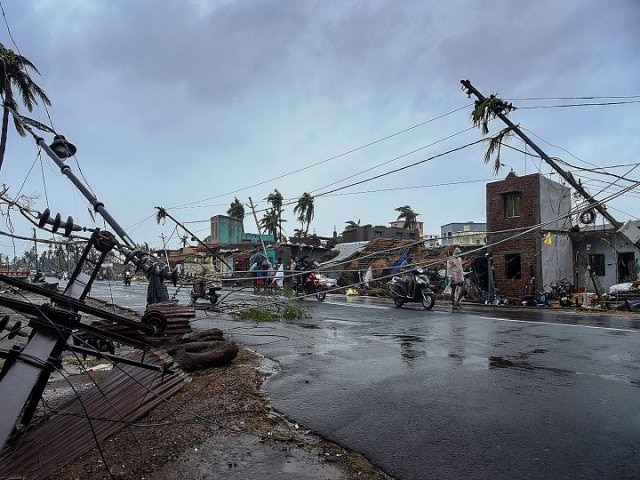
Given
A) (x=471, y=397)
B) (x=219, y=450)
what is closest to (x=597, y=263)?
(x=471, y=397)

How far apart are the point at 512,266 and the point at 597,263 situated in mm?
4279

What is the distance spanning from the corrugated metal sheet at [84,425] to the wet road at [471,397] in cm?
152

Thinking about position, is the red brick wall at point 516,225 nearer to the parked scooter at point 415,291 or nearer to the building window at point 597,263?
the building window at point 597,263

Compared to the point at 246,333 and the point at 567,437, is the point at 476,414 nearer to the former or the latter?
the point at 567,437

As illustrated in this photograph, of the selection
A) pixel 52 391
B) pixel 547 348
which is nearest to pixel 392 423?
pixel 52 391

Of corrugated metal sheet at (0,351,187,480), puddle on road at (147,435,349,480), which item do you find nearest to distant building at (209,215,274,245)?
corrugated metal sheet at (0,351,187,480)

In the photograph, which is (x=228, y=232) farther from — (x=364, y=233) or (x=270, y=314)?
(x=270, y=314)

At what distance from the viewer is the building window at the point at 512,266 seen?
24.6 meters

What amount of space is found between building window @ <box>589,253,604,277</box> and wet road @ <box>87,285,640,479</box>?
48.7 ft

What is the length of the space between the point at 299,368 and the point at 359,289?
21.3m

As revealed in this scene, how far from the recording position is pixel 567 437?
4270 mm

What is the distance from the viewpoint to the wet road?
3.85 m

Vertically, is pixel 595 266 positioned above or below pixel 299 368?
above

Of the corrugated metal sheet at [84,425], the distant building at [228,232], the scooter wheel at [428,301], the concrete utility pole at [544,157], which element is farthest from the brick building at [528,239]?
the distant building at [228,232]
